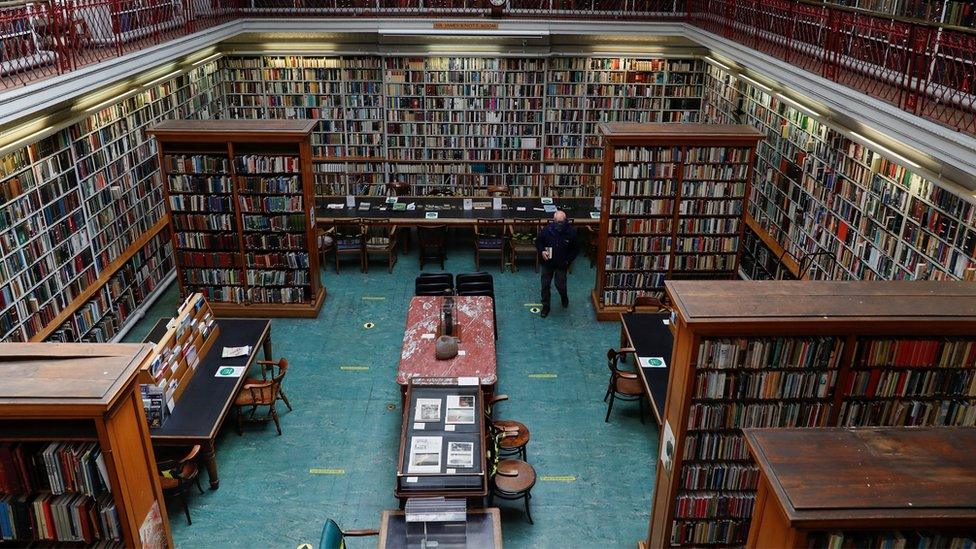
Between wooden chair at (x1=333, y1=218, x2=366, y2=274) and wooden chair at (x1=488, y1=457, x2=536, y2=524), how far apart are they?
5728 millimetres

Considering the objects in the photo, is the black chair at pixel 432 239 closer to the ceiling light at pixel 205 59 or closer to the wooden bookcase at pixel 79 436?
the ceiling light at pixel 205 59

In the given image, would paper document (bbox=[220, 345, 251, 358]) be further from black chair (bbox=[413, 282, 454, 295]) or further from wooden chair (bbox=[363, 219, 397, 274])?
wooden chair (bbox=[363, 219, 397, 274])

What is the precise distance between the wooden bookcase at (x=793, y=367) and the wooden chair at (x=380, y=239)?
681 cm

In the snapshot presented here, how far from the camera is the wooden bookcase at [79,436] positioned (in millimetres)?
4125

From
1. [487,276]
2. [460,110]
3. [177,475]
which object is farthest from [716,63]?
[177,475]

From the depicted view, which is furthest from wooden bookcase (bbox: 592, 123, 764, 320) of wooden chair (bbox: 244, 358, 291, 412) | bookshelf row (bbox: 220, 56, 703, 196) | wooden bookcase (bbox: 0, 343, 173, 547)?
wooden bookcase (bbox: 0, 343, 173, 547)

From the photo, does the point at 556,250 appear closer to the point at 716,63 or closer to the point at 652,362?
the point at 652,362

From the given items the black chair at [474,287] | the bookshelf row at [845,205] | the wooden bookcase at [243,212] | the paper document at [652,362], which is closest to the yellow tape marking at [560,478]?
the paper document at [652,362]

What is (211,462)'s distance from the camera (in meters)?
6.69

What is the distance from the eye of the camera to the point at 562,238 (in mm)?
9844

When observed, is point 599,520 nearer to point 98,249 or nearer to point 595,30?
point 98,249

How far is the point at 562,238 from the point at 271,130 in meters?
4.11

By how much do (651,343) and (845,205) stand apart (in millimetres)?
2778

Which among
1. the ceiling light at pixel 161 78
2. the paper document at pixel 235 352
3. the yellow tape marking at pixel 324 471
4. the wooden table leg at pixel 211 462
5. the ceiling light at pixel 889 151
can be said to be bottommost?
the yellow tape marking at pixel 324 471
